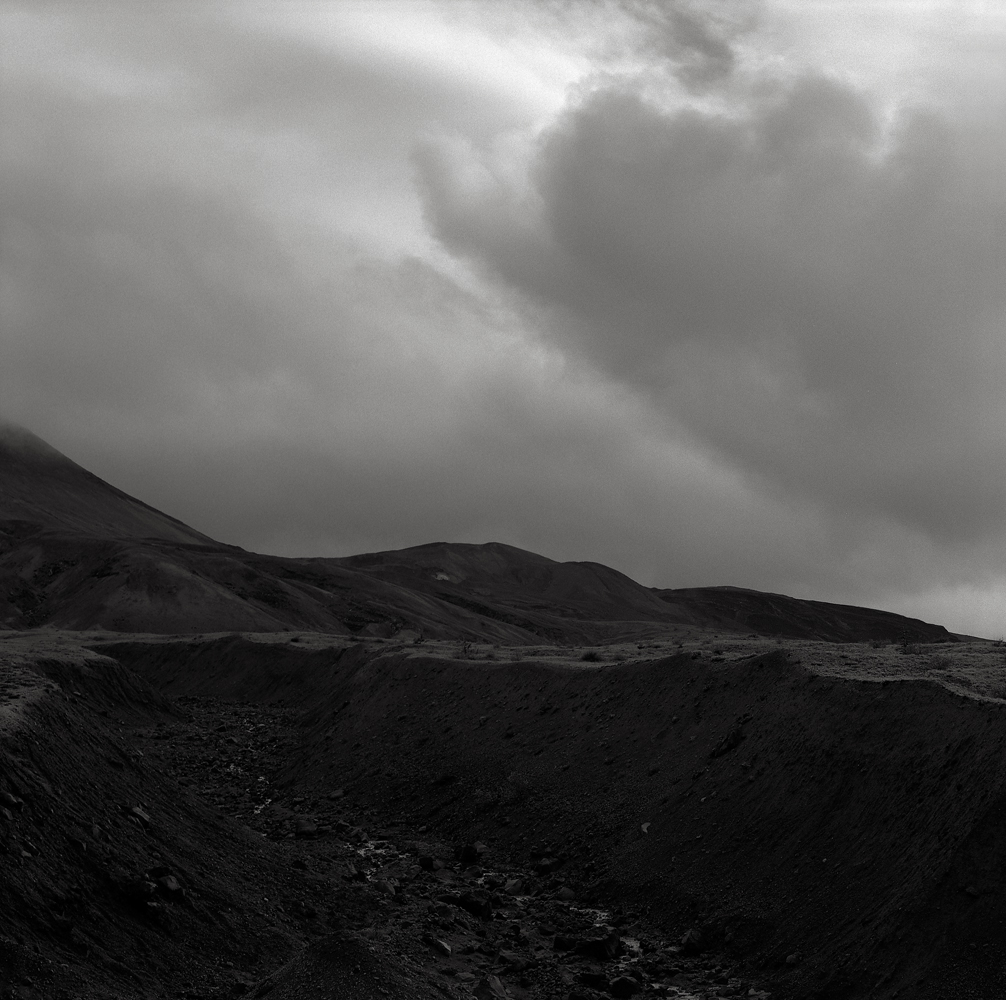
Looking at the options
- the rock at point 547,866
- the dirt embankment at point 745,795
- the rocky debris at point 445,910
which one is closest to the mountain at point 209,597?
the dirt embankment at point 745,795

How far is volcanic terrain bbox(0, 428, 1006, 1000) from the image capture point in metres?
13.5

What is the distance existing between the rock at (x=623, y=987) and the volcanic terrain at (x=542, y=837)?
0.05m

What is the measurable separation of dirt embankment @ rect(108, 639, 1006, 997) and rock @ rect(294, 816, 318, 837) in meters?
2.49

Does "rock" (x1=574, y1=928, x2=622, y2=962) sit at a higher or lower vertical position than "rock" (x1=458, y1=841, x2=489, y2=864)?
higher

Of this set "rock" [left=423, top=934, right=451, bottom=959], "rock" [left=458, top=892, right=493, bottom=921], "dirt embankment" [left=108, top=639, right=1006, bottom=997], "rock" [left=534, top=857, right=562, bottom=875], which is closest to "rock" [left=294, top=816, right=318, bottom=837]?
"dirt embankment" [left=108, top=639, right=1006, bottom=997]

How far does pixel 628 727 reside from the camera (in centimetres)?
2483

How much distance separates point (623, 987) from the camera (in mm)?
15086

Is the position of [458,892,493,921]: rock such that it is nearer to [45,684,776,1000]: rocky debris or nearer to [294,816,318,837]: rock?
[45,684,776,1000]: rocky debris

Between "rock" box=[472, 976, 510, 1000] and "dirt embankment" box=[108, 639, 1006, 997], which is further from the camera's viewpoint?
"dirt embankment" box=[108, 639, 1006, 997]

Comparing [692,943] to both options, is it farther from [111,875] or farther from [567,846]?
[111,875]

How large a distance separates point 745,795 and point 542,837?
501 cm

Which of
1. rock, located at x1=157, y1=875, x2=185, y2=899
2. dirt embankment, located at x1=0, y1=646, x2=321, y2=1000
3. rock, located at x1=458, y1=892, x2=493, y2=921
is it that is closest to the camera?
dirt embankment, located at x1=0, y1=646, x2=321, y2=1000

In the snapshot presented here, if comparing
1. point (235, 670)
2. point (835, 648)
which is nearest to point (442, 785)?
point (835, 648)

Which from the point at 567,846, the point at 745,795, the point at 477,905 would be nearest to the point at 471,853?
the point at 567,846
